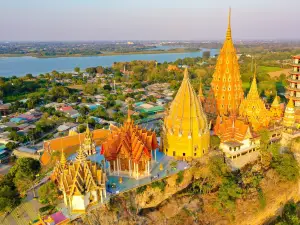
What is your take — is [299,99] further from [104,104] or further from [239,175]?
A: [104,104]

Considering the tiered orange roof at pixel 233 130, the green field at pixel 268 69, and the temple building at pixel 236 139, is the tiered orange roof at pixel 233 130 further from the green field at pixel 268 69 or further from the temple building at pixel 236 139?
the green field at pixel 268 69

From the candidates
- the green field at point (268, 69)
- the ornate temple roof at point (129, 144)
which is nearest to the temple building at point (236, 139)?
the ornate temple roof at point (129, 144)

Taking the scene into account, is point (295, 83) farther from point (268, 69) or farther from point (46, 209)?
point (268, 69)

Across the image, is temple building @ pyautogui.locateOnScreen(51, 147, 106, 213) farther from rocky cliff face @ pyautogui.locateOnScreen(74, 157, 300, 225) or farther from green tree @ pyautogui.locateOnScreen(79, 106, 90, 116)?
green tree @ pyautogui.locateOnScreen(79, 106, 90, 116)

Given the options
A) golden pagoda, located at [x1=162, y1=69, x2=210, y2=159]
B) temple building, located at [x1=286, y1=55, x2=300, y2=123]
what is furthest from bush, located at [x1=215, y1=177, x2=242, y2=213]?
temple building, located at [x1=286, y1=55, x2=300, y2=123]

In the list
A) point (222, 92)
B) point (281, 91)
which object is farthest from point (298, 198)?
point (281, 91)
